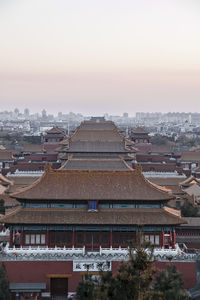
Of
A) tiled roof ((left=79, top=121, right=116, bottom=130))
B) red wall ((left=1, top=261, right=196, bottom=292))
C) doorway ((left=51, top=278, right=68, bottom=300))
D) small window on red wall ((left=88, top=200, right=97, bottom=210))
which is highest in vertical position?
tiled roof ((left=79, top=121, right=116, bottom=130))

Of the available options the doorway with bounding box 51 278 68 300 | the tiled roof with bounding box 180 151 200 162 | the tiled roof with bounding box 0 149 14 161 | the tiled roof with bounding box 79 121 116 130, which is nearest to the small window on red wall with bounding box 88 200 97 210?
the doorway with bounding box 51 278 68 300

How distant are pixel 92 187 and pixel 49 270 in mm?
4871

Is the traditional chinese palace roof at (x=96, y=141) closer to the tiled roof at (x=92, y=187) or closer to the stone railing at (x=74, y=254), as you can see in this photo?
the tiled roof at (x=92, y=187)

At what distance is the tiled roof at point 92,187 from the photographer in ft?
80.7

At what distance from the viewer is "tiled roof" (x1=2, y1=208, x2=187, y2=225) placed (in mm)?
23828

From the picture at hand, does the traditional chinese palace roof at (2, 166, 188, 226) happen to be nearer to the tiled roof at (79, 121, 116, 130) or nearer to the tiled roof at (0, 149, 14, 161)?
the tiled roof at (79, 121, 116, 130)

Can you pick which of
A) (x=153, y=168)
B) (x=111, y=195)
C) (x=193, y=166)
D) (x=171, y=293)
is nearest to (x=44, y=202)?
(x=111, y=195)

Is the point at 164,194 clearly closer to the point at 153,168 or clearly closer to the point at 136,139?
the point at 153,168

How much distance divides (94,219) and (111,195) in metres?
1.59

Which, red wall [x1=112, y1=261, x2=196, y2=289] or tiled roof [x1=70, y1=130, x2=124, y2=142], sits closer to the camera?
red wall [x1=112, y1=261, x2=196, y2=289]

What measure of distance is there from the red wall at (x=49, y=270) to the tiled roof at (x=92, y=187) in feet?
10.7

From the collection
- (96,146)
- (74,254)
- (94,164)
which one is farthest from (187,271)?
(96,146)

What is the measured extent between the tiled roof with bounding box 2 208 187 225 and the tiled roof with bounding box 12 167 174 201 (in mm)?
755

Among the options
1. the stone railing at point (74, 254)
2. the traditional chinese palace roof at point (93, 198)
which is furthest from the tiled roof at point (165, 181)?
the stone railing at point (74, 254)
